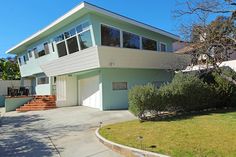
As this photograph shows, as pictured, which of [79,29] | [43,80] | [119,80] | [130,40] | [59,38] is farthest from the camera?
[43,80]

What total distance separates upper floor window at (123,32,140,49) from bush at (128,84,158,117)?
748 centimetres

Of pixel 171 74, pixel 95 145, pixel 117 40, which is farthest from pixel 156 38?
pixel 95 145

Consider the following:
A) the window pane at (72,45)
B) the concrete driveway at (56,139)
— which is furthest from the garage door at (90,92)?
the concrete driveway at (56,139)

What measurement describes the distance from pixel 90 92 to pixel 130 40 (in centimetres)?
553

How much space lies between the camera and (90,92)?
2117 centimetres

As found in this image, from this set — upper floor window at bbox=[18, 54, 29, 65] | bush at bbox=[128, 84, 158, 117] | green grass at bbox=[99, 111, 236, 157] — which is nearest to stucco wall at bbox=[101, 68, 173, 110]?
bush at bbox=[128, 84, 158, 117]

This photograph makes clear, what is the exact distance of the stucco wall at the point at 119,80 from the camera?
59.8ft

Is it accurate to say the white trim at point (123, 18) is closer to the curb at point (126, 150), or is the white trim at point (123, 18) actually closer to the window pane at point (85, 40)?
the window pane at point (85, 40)

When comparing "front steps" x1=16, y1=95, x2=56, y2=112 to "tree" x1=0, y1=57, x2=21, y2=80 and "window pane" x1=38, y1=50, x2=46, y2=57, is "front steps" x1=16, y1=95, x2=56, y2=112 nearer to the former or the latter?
"window pane" x1=38, y1=50, x2=46, y2=57

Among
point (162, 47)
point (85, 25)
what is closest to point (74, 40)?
point (85, 25)

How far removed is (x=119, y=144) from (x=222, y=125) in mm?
4778

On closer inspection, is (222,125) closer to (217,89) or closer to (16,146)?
(217,89)

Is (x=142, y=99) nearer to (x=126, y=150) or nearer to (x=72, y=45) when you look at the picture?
(x=126, y=150)

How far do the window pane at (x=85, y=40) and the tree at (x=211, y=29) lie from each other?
6409 mm
